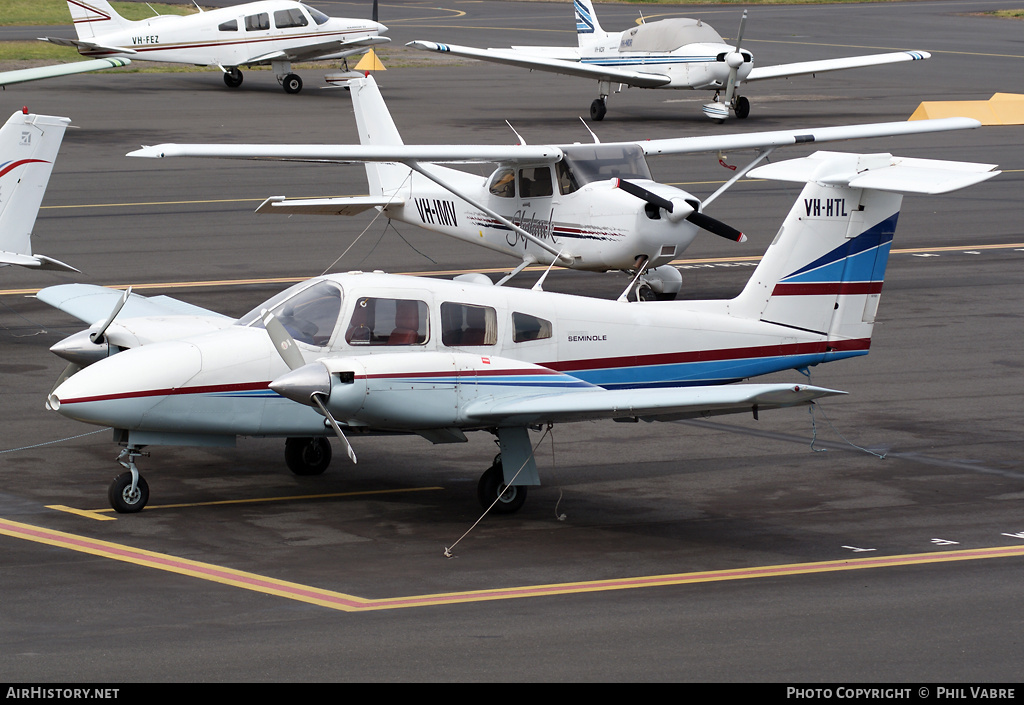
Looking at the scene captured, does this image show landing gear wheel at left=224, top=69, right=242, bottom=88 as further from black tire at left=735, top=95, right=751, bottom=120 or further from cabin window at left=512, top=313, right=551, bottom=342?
cabin window at left=512, top=313, right=551, bottom=342

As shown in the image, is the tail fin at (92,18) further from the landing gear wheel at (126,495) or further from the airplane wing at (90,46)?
the landing gear wheel at (126,495)

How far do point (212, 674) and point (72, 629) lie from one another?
1369 millimetres

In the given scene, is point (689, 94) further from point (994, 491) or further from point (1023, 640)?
point (1023, 640)

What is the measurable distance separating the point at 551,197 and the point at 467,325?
343 inches

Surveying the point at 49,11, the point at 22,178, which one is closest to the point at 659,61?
the point at 22,178

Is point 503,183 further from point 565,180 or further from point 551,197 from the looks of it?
point 565,180

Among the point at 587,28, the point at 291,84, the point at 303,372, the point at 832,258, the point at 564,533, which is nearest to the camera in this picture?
the point at 303,372

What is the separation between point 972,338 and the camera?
18.8m

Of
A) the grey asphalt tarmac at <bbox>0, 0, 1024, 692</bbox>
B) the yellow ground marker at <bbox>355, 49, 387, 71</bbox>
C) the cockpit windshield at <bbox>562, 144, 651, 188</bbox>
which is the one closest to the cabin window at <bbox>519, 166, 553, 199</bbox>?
the cockpit windshield at <bbox>562, 144, 651, 188</bbox>

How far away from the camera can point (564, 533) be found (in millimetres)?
11406

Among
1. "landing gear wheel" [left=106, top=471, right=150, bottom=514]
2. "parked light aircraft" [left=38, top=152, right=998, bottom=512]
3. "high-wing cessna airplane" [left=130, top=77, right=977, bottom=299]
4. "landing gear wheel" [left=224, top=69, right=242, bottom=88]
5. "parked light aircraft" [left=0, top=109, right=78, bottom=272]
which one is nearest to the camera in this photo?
"parked light aircraft" [left=38, top=152, right=998, bottom=512]

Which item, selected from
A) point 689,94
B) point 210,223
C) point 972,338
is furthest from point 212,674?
point 689,94

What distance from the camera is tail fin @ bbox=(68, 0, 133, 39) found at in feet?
141

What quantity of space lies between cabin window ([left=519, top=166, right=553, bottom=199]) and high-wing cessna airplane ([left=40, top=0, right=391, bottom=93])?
84.6 feet
